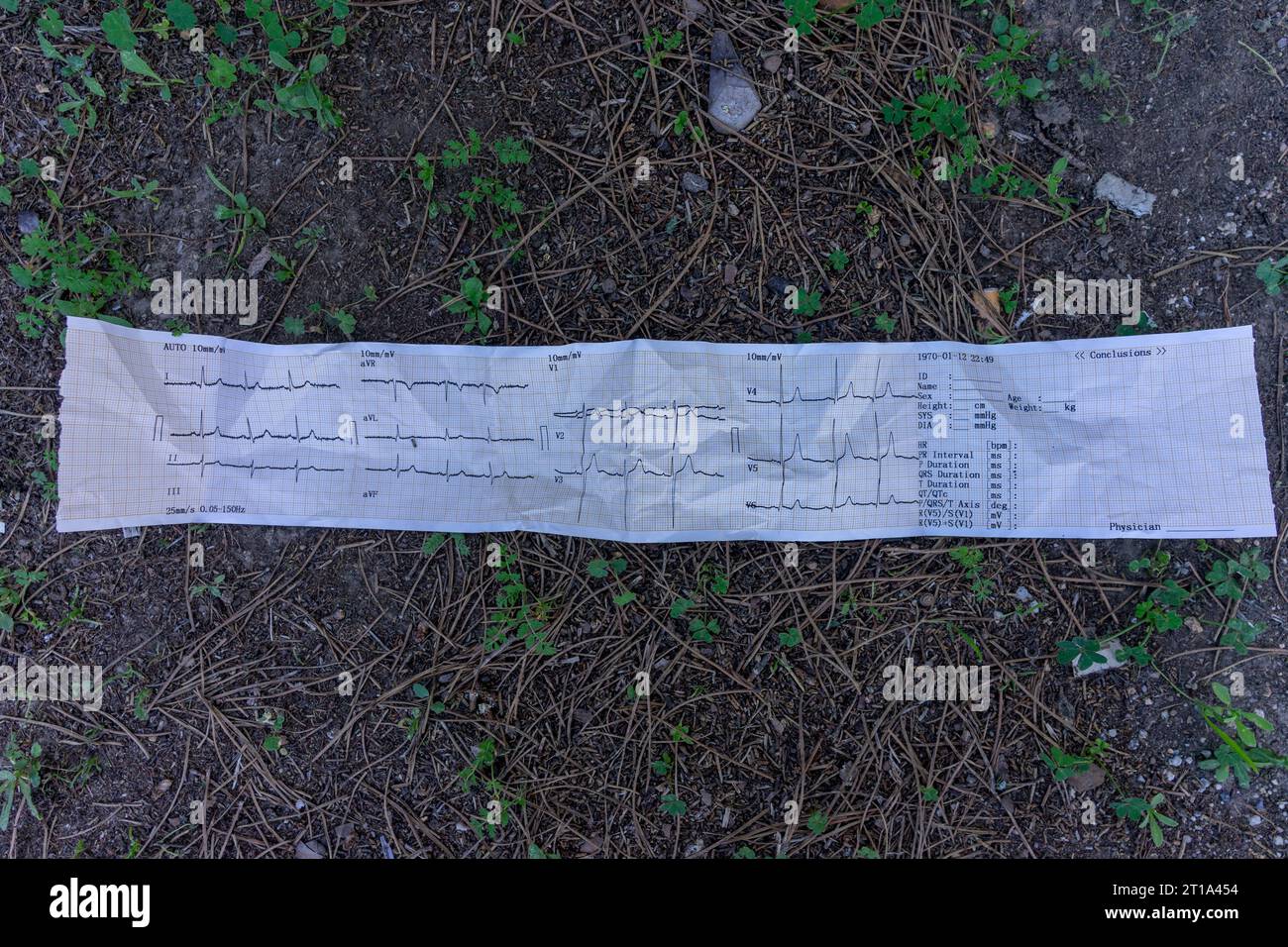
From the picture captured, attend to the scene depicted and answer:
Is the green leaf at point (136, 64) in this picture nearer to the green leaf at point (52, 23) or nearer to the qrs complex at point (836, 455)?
the green leaf at point (52, 23)

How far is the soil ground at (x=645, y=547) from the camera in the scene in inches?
82.9

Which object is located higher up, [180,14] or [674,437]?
[180,14]

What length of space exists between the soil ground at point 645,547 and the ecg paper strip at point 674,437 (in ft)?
0.29

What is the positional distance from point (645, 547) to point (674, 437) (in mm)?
371

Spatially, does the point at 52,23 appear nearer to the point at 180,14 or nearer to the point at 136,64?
the point at 136,64

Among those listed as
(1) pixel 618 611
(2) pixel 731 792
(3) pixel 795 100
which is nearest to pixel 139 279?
(1) pixel 618 611

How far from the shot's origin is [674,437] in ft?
7.00

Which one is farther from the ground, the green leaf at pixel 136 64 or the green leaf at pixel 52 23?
the green leaf at pixel 52 23

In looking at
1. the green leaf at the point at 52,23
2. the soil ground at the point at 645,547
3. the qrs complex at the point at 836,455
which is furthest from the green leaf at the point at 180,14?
the qrs complex at the point at 836,455

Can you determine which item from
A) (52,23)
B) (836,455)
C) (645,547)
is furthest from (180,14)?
(836,455)

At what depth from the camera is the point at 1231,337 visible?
2109 mm

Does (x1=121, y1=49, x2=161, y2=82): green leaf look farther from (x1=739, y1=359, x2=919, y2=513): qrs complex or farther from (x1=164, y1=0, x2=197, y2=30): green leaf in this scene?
(x1=739, y1=359, x2=919, y2=513): qrs complex

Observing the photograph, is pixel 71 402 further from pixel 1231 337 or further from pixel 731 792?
pixel 1231 337
